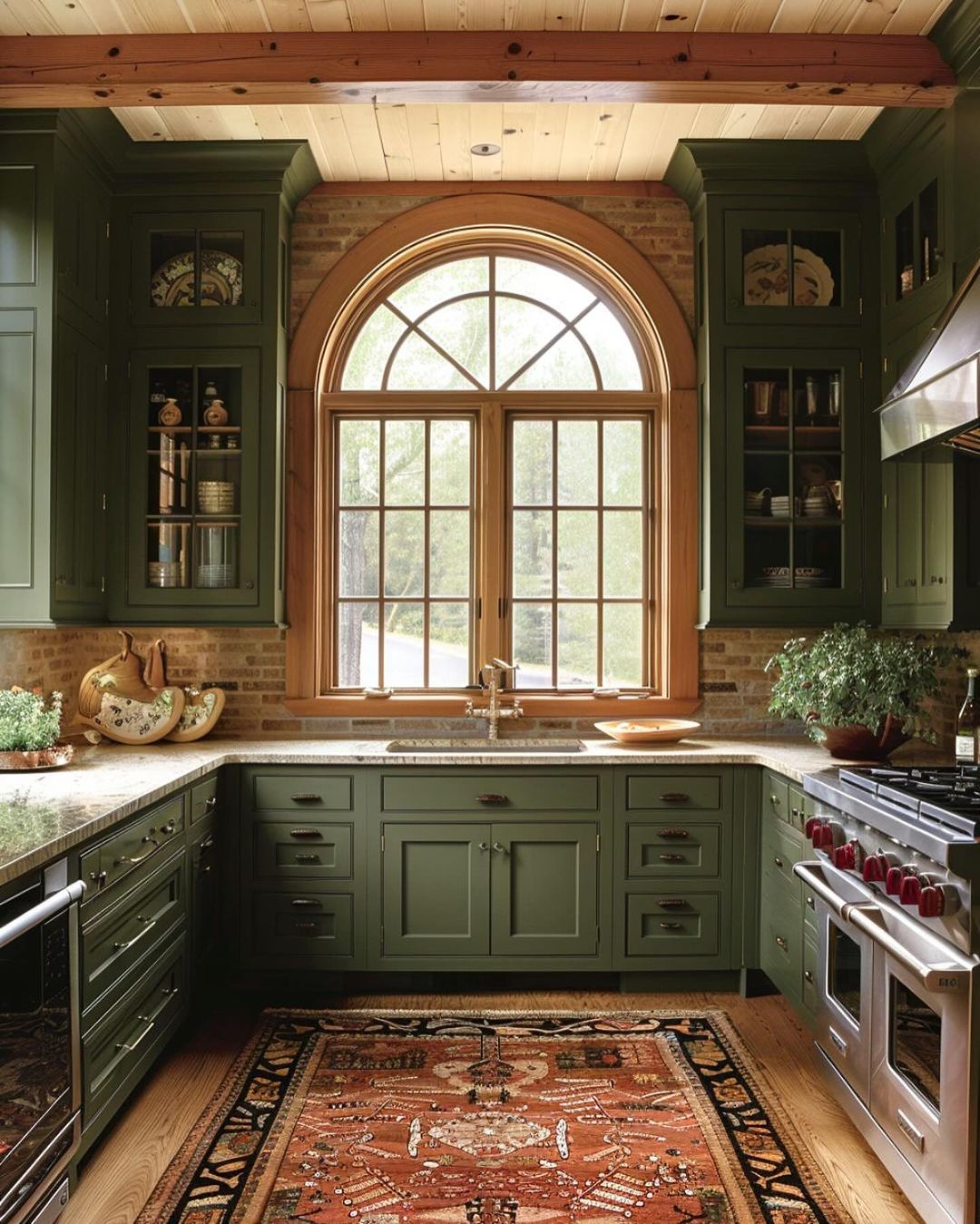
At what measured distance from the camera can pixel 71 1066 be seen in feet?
7.62

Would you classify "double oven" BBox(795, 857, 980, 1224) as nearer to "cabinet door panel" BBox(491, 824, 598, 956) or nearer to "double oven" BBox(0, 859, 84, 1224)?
"cabinet door panel" BBox(491, 824, 598, 956)

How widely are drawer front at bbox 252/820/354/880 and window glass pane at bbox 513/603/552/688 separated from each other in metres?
1.09

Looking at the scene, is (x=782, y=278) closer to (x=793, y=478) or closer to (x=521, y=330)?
(x=793, y=478)

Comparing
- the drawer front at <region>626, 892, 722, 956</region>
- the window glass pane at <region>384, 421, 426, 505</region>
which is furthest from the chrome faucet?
the drawer front at <region>626, 892, 722, 956</region>

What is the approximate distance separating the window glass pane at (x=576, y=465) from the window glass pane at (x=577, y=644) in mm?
462

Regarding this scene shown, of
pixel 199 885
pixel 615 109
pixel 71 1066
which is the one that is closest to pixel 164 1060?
pixel 199 885

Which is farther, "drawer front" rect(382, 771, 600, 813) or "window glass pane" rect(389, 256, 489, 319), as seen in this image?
"window glass pane" rect(389, 256, 489, 319)

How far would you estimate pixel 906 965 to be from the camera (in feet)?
7.50

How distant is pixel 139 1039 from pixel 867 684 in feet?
8.15

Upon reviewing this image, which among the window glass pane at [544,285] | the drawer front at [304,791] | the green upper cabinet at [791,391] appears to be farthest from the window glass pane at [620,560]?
the drawer front at [304,791]

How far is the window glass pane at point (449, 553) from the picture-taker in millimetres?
4414

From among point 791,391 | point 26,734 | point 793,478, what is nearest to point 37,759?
point 26,734

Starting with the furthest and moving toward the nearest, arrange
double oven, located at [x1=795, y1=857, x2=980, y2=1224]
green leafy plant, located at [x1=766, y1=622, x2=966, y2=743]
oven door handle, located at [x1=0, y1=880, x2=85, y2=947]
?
1. green leafy plant, located at [x1=766, y1=622, x2=966, y2=743]
2. double oven, located at [x1=795, y1=857, x2=980, y2=1224]
3. oven door handle, located at [x1=0, y1=880, x2=85, y2=947]

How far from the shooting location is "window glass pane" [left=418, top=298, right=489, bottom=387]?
4441 millimetres
